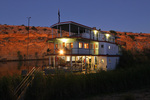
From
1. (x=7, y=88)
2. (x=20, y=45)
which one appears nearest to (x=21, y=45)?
(x=20, y=45)

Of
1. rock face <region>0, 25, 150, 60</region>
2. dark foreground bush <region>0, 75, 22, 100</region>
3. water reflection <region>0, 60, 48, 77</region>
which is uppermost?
rock face <region>0, 25, 150, 60</region>

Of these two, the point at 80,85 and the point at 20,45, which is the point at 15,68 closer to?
the point at 80,85

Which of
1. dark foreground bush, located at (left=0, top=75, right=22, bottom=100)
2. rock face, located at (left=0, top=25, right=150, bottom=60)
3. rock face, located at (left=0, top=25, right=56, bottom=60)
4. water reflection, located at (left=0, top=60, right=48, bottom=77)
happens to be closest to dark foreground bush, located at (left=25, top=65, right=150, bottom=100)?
dark foreground bush, located at (left=0, top=75, right=22, bottom=100)

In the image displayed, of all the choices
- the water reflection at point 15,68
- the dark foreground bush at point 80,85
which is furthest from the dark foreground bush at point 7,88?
the water reflection at point 15,68

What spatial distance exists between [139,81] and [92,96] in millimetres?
6903

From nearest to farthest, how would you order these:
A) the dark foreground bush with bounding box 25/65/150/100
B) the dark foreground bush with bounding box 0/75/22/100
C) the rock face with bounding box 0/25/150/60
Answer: the dark foreground bush with bounding box 0/75/22/100 → the dark foreground bush with bounding box 25/65/150/100 → the rock face with bounding box 0/25/150/60

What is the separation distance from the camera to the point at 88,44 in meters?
24.3

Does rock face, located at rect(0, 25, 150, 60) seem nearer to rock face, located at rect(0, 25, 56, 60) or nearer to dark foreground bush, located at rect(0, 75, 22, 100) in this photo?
rock face, located at rect(0, 25, 56, 60)

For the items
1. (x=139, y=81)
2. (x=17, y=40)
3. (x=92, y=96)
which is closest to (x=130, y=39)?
(x=17, y=40)

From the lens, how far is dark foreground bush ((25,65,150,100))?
36.2 ft

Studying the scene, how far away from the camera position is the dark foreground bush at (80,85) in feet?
36.2

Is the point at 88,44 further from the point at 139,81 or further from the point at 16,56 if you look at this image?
the point at 16,56

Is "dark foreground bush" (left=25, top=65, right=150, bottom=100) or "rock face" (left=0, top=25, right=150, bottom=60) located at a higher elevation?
"rock face" (left=0, top=25, right=150, bottom=60)

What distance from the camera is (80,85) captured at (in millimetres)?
12234
